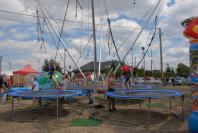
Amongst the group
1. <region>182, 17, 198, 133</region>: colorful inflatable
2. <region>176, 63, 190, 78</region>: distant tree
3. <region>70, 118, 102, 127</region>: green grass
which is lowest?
<region>70, 118, 102, 127</region>: green grass

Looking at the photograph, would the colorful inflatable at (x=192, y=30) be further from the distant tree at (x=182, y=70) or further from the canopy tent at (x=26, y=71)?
the distant tree at (x=182, y=70)

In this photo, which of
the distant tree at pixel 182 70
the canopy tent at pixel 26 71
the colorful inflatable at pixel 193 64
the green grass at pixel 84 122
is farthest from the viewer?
the distant tree at pixel 182 70

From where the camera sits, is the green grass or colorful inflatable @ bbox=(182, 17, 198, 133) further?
the green grass

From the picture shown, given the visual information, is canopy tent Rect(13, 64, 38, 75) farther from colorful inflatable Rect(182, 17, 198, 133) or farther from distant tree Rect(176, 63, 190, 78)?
distant tree Rect(176, 63, 190, 78)

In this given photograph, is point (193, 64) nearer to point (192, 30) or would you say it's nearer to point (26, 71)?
point (192, 30)

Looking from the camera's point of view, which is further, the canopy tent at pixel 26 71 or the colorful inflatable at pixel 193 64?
the canopy tent at pixel 26 71

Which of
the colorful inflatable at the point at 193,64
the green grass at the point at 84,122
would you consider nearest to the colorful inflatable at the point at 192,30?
the colorful inflatable at the point at 193,64

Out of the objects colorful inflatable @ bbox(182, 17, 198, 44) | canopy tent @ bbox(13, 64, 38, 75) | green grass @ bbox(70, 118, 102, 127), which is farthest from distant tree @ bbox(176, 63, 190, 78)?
colorful inflatable @ bbox(182, 17, 198, 44)

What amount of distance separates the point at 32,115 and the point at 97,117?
2.25m

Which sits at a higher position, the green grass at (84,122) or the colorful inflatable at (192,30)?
the colorful inflatable at (192,30)

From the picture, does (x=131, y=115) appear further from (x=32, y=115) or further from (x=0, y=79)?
(x=0, y=79)

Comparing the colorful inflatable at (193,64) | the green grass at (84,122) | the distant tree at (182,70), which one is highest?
the distant tree at (182,70)

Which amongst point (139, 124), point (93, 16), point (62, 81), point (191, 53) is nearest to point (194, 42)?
point (191, 53)

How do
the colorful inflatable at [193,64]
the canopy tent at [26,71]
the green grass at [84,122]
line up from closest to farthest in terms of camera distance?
the colorful inflatable at [193,64] < the green grass at [84,122] < the canopy tent at [26,71]
